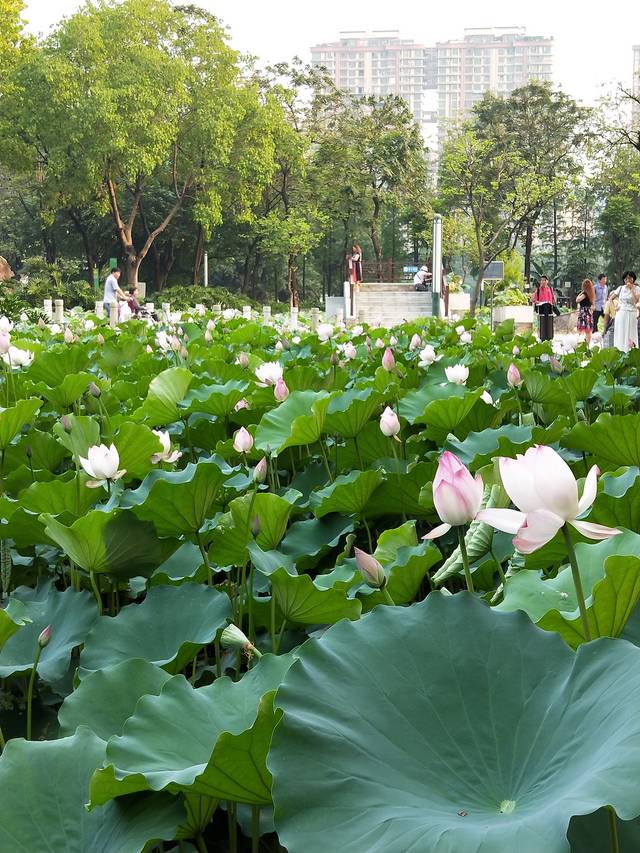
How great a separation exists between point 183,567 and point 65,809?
76 centimetres

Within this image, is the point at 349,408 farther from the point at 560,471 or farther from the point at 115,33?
the point at 115,33

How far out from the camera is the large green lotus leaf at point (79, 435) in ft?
6.20

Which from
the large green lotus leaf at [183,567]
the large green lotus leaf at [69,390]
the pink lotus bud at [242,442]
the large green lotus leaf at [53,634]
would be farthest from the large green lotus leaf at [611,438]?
the large green lotus leaf at [69,390]

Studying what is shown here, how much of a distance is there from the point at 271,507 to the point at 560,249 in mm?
46972

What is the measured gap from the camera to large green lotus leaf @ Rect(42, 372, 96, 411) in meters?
2.71

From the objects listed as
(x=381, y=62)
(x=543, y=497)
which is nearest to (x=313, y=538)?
(x=543, y=497)

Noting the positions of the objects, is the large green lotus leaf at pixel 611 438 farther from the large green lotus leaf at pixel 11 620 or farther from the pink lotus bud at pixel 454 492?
the large green lotus leaf at pixel 11 620

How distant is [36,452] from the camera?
90.7 inches

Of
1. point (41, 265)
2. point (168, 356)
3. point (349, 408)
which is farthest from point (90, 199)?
point (349, 408)

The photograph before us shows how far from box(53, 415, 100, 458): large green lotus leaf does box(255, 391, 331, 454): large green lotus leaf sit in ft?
1.18

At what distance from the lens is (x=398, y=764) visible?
688 millimetres

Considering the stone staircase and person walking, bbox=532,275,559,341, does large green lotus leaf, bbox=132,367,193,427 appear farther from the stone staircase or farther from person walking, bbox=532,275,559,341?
the stone staircase

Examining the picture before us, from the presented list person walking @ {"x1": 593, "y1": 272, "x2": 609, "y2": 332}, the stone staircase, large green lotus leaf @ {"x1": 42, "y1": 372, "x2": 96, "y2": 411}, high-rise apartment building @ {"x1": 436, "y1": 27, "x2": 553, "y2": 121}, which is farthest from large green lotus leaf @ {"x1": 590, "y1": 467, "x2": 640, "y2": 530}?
high-rise apartment building @ {"x1": 436, "y1": 27, "x2": 553, "y2": 121}

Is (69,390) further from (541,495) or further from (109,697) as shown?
(541,495)
